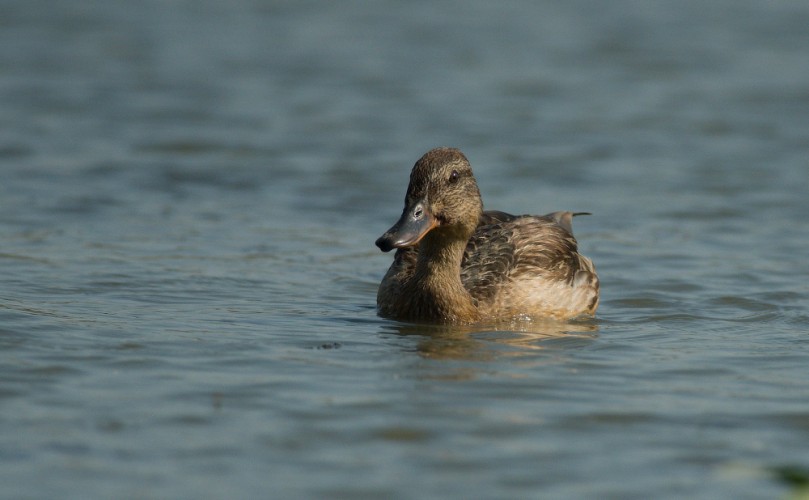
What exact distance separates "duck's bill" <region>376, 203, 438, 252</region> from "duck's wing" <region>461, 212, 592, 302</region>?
3.11 feet

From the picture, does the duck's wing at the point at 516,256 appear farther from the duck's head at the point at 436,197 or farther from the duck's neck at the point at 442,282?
the duck's head at the point at 436,197

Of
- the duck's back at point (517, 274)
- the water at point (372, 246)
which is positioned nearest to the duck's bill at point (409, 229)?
the water at point (372, 246)

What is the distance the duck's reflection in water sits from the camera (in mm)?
8688

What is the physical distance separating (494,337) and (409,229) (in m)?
0.94

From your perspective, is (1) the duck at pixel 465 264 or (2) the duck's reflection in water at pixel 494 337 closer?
(2) the duck's reflection in water at pixel 494 337

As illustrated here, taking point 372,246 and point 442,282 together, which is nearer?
point 442,282

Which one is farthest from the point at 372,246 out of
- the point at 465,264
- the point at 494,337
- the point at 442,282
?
the point at 494,337

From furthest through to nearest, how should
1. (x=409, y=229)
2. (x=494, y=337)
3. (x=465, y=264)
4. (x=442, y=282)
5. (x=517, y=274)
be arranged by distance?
(x=465, y=264)
(x=517, y=274)
(x=442, y=282)
(x=494, y=337)
(x=409, y=229)

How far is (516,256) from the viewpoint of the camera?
34.1ft

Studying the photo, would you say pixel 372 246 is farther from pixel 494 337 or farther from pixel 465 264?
pixel 494 337

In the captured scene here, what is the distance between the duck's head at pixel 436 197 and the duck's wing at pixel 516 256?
2.30 ft

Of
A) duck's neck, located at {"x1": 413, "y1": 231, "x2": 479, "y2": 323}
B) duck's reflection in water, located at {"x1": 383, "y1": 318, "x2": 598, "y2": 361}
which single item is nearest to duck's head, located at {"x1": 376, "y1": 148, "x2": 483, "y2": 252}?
duck's neck, located at {"x1": 413, "y1": 231, "x2": 479, "y2": 323}

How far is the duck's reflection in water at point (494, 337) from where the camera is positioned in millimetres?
8688

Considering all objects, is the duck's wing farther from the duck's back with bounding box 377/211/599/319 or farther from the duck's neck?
the duck's neck
